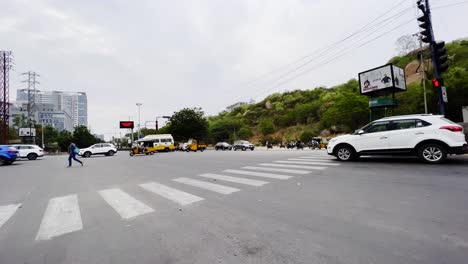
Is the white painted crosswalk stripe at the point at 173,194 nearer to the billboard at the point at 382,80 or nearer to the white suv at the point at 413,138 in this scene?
the white suv at the point at 413,138

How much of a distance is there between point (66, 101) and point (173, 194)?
127418 mm

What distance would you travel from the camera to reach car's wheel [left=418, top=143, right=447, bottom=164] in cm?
795

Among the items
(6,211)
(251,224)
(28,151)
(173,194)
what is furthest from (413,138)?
(28,151)

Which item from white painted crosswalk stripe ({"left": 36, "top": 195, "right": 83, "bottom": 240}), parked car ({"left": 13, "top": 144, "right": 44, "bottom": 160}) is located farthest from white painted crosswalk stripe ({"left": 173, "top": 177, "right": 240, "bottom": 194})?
parked car ({"left": 13, "top": 144, "right": 44, "bottom": 160})

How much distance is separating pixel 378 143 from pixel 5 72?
6056 centimetres

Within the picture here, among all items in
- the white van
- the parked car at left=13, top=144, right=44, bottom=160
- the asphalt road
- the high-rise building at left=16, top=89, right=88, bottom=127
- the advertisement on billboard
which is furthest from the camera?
the high-rise building at left=16, top=89, right=88, bottom=127

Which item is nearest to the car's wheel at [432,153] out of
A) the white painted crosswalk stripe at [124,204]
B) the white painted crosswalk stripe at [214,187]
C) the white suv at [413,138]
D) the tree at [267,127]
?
the white suv at [413,138]

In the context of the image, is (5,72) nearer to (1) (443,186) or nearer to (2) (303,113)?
(1) (443,186)

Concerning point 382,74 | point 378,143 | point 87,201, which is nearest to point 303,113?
point 382,74

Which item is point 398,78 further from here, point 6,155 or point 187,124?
point 187,124

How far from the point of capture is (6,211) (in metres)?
4.69

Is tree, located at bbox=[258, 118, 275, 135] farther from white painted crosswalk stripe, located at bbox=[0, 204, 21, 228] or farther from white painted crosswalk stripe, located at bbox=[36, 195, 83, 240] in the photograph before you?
white painted crosswalk stripe, located at bbox=[0, 204, 21, 228]

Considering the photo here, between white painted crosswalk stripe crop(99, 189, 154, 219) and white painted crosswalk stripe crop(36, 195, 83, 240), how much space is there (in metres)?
0.64

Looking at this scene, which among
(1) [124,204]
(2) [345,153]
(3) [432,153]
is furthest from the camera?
(2) [345,153]
